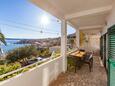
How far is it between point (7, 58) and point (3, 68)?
30 centimetres

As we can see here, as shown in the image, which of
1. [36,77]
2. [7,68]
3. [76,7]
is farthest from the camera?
[76,7]

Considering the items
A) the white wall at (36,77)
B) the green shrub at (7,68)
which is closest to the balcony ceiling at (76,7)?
the green shrub at (7,68)

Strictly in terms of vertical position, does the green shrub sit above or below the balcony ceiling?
below

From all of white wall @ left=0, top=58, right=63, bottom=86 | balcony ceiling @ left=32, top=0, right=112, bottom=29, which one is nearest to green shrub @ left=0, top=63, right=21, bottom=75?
white wall @ left=0, top=58, right=63, bottom=86

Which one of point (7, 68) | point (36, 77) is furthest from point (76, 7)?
point (7, 68)

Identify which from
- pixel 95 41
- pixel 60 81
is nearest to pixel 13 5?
pixel 60 81

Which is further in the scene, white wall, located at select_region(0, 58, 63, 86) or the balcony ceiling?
the balcony ceiling

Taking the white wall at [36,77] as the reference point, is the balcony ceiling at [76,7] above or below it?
above

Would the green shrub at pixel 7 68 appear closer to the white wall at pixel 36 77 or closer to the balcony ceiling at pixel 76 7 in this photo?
the white wall at pixel 36 77

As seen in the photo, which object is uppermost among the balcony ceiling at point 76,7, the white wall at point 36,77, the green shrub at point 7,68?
the balcony ceiling at point 76,7

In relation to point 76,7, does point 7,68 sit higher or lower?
lower

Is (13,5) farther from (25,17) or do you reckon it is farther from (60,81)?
(60,81)

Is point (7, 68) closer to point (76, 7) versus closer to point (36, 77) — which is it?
point (36, 77)

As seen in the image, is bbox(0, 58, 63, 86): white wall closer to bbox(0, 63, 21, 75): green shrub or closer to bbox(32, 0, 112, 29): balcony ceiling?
bbox(0, 63, 21, 75): green shrub
